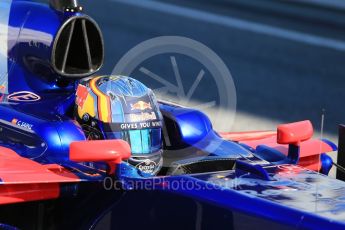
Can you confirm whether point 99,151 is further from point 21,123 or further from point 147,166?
point 21,123

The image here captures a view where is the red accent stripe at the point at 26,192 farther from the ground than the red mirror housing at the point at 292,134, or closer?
closer

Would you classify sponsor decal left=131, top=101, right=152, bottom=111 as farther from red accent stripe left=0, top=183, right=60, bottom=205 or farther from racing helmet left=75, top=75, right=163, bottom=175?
red accent stripe left=0, top=183, right=60, bottom=205

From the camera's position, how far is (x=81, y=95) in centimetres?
480

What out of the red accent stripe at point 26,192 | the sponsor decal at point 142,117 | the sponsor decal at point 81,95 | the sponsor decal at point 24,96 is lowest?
the red accent stripe at point 26,192

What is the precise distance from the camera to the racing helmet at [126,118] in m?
4.61

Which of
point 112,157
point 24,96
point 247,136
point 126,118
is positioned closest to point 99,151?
point 112,157

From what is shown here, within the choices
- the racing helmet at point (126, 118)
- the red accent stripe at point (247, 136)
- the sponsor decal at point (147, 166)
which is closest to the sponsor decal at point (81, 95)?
the racing helmet at point (126, 118)

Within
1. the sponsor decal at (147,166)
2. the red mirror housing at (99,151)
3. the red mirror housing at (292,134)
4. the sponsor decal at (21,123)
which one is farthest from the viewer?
the red mirror housing at (292,134)

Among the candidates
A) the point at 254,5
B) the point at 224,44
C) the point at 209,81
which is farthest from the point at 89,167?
the point at 254,5

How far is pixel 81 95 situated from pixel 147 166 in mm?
541

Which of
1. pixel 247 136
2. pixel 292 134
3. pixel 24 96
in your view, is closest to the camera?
pixel 292 134

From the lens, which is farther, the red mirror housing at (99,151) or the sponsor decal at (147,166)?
the sponsor decal at (147,166)

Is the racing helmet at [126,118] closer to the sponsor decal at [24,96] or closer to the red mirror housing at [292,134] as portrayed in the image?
the sponsor decal at [24,96]

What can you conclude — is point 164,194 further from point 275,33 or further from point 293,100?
point 275,33
